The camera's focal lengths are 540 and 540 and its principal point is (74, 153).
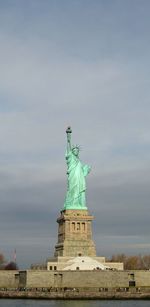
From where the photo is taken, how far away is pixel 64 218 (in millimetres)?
49719

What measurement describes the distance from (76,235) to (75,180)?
5309 millimetres

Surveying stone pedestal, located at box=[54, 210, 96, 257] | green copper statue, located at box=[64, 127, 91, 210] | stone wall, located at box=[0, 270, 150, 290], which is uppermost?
→ green copper statue, located at box=[64, 127, 91, 210]

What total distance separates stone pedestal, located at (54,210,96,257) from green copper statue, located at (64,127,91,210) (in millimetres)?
1002

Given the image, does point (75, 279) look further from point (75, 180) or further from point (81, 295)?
point (75, 180)

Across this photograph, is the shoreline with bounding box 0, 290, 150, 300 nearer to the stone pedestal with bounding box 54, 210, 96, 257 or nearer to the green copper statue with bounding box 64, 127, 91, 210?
the stone pedestal with bounding box 54, 210, 96, 257

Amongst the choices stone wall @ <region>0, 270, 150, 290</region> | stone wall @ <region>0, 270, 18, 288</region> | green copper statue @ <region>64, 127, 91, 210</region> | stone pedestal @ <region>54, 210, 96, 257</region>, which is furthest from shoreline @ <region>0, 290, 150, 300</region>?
green copper statue @ <region>64, 127, 91, 210</region>

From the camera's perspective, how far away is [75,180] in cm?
5144

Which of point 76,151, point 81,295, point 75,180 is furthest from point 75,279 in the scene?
point 76,151

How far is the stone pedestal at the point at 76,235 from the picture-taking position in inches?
1918

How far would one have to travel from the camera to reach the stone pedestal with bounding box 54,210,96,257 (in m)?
48.7

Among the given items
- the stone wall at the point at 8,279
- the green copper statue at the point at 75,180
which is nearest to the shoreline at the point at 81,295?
the stone wall at the point at 8,279

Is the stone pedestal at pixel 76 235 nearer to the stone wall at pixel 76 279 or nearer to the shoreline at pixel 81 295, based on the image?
the stone wall at pixel 76 279

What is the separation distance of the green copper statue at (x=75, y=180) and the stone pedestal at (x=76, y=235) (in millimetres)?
1002
